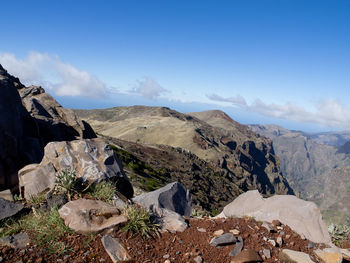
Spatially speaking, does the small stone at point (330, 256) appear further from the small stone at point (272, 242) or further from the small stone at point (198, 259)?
the small stone at point (198, 259)

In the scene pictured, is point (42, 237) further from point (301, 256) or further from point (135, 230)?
point (301, 256)

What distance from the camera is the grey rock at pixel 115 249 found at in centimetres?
666

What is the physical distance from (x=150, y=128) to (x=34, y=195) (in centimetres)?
18311

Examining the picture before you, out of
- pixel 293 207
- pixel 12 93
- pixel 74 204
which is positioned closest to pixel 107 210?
pixel 74 204

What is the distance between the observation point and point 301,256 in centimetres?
735

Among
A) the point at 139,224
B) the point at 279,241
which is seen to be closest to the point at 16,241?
the point at 139,224

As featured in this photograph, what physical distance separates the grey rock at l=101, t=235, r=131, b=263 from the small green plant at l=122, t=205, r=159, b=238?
1.81ft

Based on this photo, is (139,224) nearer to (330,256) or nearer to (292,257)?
(292,257)

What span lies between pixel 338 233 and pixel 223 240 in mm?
5684

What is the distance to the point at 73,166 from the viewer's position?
10.3m

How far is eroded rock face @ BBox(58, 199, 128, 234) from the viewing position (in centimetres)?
751

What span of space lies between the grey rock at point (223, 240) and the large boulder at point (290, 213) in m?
3.05

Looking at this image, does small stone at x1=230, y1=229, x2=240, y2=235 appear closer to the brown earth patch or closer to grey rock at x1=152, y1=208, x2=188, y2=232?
the brown earth patch

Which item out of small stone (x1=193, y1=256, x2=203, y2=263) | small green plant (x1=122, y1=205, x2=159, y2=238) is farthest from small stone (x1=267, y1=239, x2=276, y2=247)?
small green plant (x1=122, y1=205, x2=159, y2=238)
